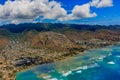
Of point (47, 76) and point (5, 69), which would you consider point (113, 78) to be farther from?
point (5, 69)

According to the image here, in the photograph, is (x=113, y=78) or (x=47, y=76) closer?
(x=113, y=78)

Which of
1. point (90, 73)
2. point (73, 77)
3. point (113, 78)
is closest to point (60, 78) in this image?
point (73, 77)

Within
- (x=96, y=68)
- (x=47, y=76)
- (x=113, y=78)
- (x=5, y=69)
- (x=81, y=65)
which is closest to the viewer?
(x=113, y=78)

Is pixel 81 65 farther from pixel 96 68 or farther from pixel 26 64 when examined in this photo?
pixel 26 64

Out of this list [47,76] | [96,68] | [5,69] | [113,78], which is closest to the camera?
[113,78]

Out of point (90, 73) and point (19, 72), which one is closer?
point (90, 73)

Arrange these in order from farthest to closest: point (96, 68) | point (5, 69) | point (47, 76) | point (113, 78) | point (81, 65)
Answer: point (5, 69) → point (81, 65) → point (96, 68) → point (47, 76) → point (113, 78)

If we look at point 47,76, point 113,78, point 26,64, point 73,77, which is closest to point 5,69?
point 26,64

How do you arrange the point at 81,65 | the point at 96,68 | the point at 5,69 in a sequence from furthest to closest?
the point at 5,69 → the point at 81,65 → the point at 96,68

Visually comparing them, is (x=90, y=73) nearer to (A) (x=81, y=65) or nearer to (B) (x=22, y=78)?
(A) (x=81, y=65)
